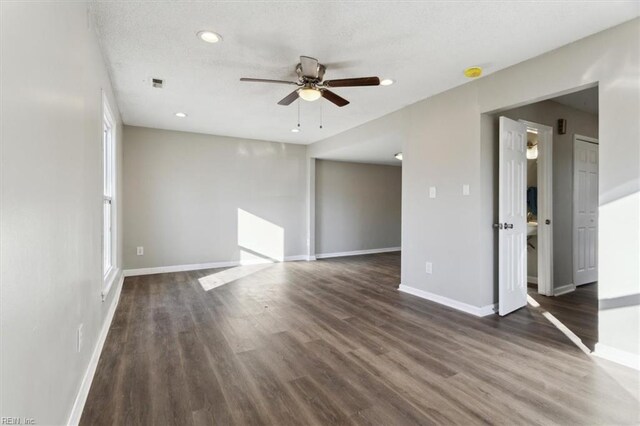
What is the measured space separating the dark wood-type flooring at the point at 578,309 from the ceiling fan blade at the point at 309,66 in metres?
3.30

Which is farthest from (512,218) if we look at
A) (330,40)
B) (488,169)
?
(330,40)

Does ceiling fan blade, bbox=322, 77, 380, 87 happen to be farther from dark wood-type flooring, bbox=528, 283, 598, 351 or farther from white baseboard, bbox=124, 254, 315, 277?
white baseboard, bbox=124, 254, 315, 277

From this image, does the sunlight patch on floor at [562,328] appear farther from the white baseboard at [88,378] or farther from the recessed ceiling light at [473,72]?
the white baseboard at [88,378]

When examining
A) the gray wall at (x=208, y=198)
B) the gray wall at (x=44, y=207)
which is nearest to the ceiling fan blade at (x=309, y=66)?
the gray wall at (x=44, y=207)

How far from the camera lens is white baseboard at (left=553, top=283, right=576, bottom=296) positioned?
160 inches

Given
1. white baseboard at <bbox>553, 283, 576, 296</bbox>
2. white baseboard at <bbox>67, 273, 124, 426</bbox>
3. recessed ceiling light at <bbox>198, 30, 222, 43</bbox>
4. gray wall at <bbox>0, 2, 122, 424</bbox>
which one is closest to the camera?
gray wall at <bbox>0, 2, 122, 424</bbox>

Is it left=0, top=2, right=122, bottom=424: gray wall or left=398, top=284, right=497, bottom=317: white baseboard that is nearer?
left=0, top=2, right=122, bottom=424: gray wall

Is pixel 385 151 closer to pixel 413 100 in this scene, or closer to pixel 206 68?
pixel 413 100

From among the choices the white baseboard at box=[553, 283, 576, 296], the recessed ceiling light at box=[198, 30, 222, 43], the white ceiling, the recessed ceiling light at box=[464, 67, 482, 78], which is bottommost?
the white baseboard at box=[553, 283, 576, 296]

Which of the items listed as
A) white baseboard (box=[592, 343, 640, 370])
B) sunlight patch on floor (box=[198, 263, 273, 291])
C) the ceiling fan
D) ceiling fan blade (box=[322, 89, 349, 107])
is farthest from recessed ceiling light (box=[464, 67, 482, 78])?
sunlight patch on floor (box=[198, 263, 273, 291])

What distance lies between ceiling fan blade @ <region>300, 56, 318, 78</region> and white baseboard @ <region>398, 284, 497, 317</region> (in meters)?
2.91

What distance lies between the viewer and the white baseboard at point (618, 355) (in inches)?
87.7

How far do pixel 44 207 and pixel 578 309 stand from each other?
4.79 m

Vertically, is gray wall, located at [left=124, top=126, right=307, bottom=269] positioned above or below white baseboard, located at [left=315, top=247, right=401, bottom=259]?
above
